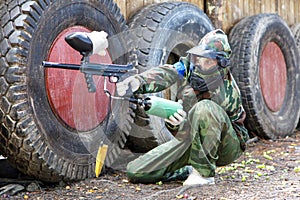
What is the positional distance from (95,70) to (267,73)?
3.30m

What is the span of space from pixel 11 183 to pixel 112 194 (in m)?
0.64

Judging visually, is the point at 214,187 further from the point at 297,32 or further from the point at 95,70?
the point at 297,32

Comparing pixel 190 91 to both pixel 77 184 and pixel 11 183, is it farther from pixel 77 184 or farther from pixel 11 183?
pixel 11 183


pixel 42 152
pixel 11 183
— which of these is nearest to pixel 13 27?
pixel 42 152

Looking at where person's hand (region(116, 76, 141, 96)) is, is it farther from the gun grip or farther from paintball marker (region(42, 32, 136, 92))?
the gun grip

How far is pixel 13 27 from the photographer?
339 cm

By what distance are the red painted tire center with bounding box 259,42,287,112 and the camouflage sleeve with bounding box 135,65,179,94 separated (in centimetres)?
252

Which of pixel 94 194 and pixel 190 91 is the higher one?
pixel 190 91

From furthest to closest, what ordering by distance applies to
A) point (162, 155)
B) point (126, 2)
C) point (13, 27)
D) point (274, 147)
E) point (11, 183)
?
point (274, 147) → point (126, 2) → point (162, 155) → point (11, 183) → point (13, 27)

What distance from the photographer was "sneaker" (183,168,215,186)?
3.67m

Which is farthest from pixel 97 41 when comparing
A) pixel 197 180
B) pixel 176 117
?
pixel 197 180

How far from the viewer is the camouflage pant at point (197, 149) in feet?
12.1

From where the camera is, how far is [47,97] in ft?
11.6

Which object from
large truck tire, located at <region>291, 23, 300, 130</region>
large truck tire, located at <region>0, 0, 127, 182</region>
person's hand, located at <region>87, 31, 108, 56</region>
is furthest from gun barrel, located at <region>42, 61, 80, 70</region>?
large truck tire, located at <region>291, 23, 300, 130</region>
